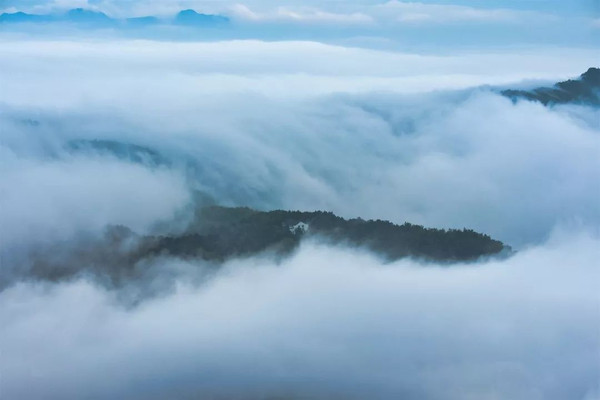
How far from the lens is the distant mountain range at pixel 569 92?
57.0 ft

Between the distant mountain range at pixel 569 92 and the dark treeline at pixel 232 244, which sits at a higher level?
the distant mountain range at pixel 569 92

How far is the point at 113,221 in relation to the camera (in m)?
15.2

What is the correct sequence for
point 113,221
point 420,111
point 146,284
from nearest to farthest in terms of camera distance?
point 146,284, point 113,221, point 420,111

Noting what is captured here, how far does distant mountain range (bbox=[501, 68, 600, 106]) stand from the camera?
17.4m

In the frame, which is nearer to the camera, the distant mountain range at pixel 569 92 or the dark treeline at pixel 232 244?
the dark treeline at pixel 232 244

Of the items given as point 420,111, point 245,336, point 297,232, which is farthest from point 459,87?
point 245,336

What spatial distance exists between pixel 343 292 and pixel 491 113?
999 cm

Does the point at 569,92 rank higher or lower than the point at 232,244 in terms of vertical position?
higher

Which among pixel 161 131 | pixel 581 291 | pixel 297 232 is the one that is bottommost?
pixel 581 291

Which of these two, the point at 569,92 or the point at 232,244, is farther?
the point at 569,92

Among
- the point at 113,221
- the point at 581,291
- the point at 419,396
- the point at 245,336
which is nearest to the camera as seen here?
the point at 419,396

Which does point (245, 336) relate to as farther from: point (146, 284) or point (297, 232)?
point (297, 232)

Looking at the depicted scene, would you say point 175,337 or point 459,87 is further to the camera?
point 459,87

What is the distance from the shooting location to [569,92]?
18.0 metres
